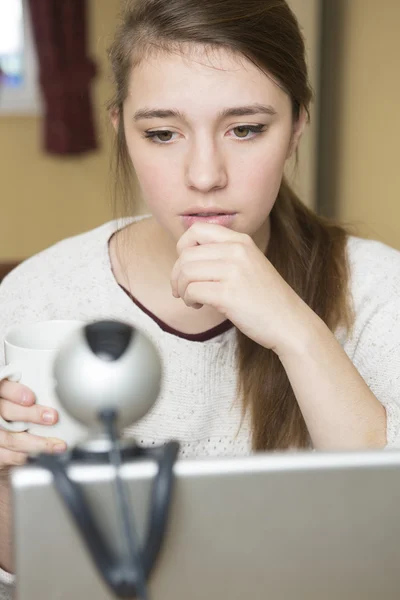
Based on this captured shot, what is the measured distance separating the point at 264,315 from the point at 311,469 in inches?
14.4

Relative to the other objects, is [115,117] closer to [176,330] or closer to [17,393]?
[176,330]

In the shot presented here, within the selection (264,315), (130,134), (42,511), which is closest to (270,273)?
(264,315)

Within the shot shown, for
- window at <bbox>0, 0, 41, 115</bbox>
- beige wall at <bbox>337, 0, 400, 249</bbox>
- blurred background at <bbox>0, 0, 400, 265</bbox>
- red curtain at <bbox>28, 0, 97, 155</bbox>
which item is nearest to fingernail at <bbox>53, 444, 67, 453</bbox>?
beige wall at <bbox>337, 0, 400, 249</bbox>

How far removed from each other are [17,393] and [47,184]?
3430 mm

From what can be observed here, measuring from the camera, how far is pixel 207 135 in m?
0.85

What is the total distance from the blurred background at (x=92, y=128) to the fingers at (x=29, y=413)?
1.87 meters

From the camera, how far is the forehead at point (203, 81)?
85 cm

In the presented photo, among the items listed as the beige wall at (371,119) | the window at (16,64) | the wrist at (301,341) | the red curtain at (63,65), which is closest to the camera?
the wrist at (301,341)

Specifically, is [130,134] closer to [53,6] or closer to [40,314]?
[40,314]

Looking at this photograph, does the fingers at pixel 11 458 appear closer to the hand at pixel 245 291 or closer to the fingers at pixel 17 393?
the fingers at pixel 17 393

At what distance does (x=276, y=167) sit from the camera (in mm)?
938

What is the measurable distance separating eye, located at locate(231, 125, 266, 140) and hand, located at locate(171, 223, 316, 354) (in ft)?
0.48

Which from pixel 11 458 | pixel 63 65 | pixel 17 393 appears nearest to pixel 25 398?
pixel 17 393

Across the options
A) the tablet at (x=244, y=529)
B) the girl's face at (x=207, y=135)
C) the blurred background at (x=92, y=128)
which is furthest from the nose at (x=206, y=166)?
the blurred background at (x=92, y=128)
